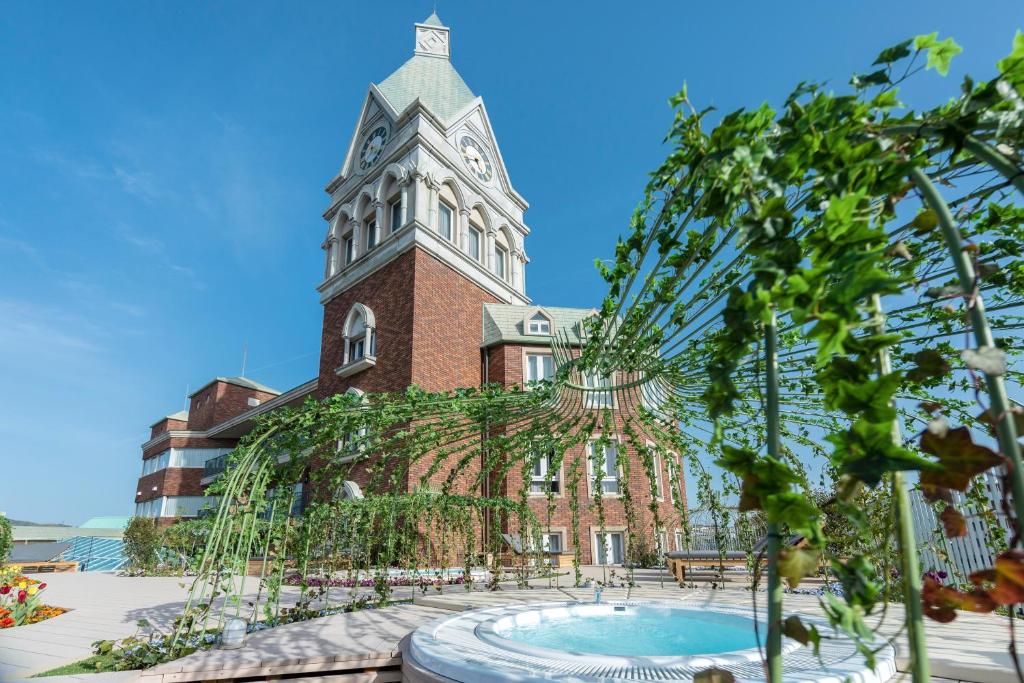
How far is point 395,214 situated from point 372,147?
4.10m

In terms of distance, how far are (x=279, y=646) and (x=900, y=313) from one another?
6.10m

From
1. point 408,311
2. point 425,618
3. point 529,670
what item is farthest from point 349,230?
point 529,670

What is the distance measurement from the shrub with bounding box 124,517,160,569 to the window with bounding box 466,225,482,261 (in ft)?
55.2

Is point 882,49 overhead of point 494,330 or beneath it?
beneath

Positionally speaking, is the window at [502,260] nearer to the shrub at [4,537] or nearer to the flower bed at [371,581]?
the flower bed at [371,581]

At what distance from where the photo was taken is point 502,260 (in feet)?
78.2

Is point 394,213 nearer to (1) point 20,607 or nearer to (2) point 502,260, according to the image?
(2) point 502,260

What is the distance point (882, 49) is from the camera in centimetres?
132

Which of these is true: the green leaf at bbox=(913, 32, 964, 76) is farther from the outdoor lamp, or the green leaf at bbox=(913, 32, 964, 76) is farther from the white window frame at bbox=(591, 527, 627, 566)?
the white window frame at bbox=(591, 527, 627, 566)

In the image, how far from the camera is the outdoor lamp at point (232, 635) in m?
5.01

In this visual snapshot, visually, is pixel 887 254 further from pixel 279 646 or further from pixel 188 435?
pixel 188 435

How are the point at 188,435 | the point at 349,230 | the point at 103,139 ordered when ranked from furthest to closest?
1. the point at 188,435
2. the point at 349,230
3. the point at 103,139

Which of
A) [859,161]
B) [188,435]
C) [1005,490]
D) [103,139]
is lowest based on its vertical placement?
[1005,490]

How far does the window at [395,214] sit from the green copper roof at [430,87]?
4.19 metres
